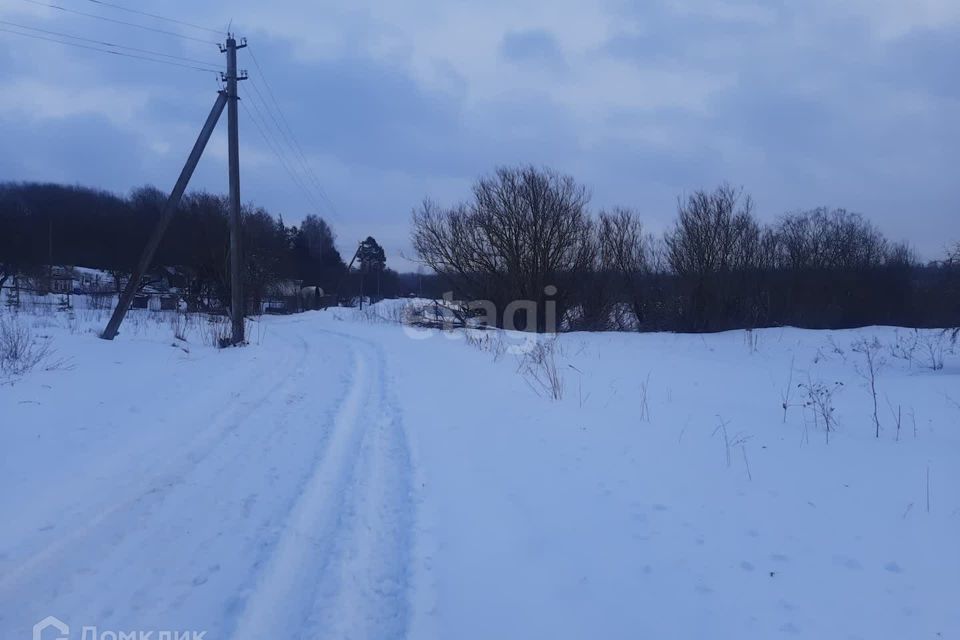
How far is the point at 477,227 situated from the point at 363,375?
18.3 m

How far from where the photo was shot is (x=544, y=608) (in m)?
2.94

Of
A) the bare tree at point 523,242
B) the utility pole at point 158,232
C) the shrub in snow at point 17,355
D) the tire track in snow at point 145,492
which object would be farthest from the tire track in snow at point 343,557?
the bare tree at point 523,242

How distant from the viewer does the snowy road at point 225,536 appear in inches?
111

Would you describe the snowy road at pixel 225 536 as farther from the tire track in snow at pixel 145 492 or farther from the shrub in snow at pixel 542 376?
the shrub in snow at pixel 542 376

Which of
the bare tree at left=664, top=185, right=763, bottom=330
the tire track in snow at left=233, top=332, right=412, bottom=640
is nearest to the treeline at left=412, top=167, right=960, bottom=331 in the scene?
the bare tree at left=664, top=185, right=763, bottom=330

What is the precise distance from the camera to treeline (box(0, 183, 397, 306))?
3975 cm

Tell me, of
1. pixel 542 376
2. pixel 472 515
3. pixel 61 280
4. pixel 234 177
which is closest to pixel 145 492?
pixel 472 515

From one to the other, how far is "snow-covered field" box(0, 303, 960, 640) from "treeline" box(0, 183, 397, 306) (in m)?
33.2

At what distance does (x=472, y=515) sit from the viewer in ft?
13.4

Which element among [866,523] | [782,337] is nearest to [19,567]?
[866,523]

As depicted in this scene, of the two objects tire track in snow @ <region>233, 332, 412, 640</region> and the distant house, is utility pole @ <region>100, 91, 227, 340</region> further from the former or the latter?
the distant house

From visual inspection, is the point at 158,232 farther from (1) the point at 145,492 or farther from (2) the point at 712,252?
(2) the point at 712,252

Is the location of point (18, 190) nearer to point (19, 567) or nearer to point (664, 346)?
point (664, 346)

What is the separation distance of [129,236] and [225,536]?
161 feet
